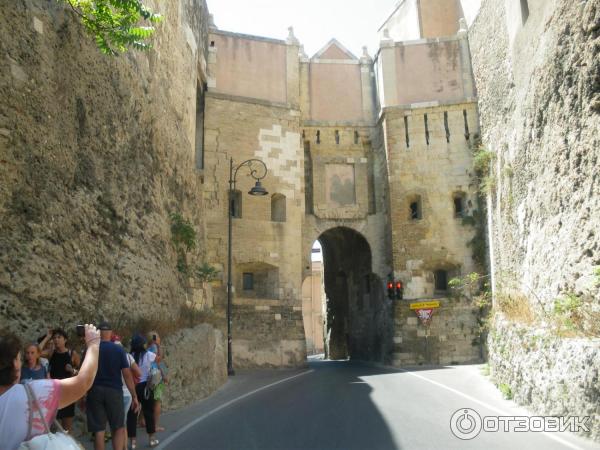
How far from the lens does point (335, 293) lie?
1142 inches

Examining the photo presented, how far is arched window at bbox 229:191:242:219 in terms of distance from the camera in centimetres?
2084

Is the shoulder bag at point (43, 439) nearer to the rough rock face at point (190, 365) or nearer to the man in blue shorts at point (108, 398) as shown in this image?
the man in blue shorts at point (108, 398)

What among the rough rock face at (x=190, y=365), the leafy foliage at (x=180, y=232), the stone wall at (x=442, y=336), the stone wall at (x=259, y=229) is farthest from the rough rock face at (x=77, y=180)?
the stone wall at (x=442, y=336)

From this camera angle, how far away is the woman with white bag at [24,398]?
2480mm

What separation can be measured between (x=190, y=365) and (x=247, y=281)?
10.2 m

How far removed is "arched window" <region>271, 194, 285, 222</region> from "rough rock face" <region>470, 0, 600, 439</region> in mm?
8715

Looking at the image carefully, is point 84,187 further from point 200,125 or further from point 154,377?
point 200,125

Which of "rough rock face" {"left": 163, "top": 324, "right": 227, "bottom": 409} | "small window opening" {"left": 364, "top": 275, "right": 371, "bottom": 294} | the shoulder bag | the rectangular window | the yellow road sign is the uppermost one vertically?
the rectangular window

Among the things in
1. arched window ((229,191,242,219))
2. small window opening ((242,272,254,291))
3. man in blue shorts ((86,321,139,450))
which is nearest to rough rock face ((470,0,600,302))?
man in blue shorts ((86,321,139,450))

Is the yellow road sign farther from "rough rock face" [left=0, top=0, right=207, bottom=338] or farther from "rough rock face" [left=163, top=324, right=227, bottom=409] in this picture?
"rough rock face" [left=0, top=0, right=207, bottom=338]

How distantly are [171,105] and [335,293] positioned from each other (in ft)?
54.9

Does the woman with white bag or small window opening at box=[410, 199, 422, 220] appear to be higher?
small window opening at box=[410, 199, 422, 220]

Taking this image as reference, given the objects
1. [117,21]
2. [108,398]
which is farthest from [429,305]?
[108,398]

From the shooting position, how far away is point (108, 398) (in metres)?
5.41
